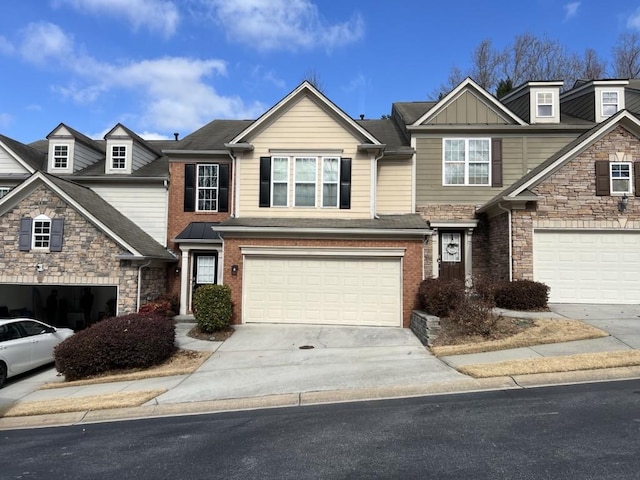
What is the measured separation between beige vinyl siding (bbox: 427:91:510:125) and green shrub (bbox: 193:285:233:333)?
10.4 m

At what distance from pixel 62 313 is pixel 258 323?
38.2ft

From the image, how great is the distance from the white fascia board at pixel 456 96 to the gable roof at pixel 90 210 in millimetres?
11068

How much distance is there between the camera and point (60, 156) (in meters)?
19.1

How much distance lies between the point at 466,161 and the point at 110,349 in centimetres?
1376

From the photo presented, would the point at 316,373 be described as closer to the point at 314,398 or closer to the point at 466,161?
the point at 314,398

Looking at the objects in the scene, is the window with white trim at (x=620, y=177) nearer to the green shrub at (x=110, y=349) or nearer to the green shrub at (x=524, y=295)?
the green shrub at (x=524, y=295)

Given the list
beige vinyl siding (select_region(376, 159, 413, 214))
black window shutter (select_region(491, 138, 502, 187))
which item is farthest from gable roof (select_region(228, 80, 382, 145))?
black window shutter (select_region(491, 138, 502, 187))

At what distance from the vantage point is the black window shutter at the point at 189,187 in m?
17.7

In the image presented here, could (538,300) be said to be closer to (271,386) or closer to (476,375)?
(476,375)

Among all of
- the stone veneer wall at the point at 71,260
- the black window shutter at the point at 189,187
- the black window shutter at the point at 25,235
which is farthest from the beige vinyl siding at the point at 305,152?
the black window shutter at the point at 25,235

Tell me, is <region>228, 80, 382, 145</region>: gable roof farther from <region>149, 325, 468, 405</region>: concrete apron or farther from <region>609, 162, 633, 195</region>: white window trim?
<region>609, 162, 633, 195</region>: white window trim

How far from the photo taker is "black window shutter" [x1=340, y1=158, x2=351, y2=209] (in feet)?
51.1

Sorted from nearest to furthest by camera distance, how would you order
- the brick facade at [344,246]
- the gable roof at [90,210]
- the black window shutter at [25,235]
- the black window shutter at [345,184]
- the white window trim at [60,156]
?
1. the brick facade at [344,246]
2. the gable roof at [90,210]
3. the black window shutter at [25,235]
4. the black window shutter at [345,184]
5. the white window trim at [60,156]

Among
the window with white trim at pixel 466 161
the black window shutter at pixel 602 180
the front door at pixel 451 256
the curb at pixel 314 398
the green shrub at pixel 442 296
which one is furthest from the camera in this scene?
the window with white trim at pixel 466 161
